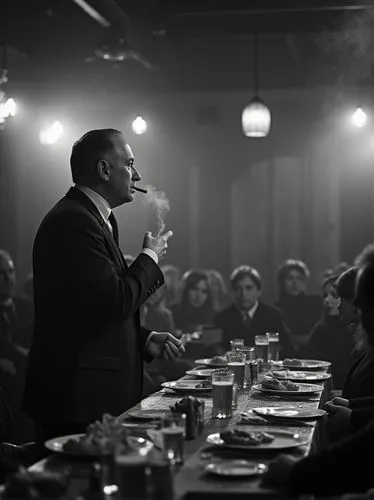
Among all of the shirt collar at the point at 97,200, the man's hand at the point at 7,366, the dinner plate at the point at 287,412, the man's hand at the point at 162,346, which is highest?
the shirt collar at the point at 97,200

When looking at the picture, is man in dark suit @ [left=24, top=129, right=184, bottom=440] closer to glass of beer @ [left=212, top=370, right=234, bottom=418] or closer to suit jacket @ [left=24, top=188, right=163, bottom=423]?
suit jacket @ [left=24, top=188, right=163, bottom=423]

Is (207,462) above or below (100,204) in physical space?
below

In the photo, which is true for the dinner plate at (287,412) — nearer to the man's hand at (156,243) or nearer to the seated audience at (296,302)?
the man's hand at (156,243)

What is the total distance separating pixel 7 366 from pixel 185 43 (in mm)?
6109

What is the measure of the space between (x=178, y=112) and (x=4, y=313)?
553 cm

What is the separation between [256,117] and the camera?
788 centimetres

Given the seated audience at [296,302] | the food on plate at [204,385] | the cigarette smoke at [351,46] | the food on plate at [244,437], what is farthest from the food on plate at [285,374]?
the cigarette smoke at [351,46]

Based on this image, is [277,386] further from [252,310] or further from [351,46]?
[351,46]

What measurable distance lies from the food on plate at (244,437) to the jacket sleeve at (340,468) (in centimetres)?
26

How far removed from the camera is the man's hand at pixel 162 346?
316cm

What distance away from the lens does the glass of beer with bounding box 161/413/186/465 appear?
209 cm

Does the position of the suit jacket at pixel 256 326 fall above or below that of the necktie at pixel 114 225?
below

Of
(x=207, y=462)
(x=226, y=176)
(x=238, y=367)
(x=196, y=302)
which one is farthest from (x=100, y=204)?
(x=226, y=176)

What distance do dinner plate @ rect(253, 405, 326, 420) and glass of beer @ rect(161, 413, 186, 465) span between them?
64 centimetres
